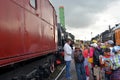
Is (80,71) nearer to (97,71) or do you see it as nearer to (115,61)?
(97,71)

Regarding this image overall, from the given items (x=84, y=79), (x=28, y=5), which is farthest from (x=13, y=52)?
(x=84, y=79)

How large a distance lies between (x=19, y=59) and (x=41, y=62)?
19.0 feet

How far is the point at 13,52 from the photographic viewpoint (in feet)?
22.3

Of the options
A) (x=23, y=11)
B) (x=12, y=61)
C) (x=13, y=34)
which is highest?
(x=23, y=11)

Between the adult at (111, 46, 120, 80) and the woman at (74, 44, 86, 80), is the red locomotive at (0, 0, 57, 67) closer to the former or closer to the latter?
the adult at (111, 46, 120, 80)

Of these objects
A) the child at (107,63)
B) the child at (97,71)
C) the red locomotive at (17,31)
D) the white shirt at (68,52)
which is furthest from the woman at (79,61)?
the red locomotive at (17,31)

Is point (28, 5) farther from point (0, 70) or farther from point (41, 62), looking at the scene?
point (41, 62)

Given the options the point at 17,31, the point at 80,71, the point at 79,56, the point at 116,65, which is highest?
the point at 17,31

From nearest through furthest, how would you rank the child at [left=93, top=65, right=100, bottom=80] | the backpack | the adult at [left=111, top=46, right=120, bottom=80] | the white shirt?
1. the adult at [left=111, top=46, right=120, bottom=80]
2. the child at [left=93, top=65, right=100, bottom=80]
3. the backpack
4. the white shirt

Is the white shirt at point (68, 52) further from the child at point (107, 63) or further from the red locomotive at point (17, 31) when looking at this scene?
the red locomotive at point (17, 31)

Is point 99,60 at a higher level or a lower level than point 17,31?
lower

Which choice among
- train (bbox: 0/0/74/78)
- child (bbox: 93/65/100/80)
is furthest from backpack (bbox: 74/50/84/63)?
train (bbox: 0/0/74/78)

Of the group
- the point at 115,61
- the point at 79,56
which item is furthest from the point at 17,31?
the point at 79,56

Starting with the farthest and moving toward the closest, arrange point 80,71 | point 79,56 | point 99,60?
point 80,71 → point 79,56 → point 99,60
